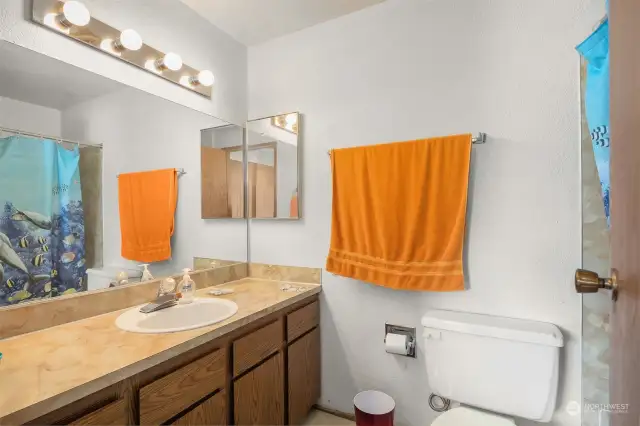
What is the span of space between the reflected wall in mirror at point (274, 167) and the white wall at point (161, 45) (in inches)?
9.7

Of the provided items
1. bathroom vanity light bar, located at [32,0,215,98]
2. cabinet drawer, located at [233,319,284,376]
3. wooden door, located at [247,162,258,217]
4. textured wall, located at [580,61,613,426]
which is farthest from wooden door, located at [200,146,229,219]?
textured wall, located at [580,61,613,426]

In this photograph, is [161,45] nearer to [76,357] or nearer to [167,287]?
[167,287]

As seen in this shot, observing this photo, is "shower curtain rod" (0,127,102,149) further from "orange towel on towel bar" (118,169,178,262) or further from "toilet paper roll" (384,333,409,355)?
"toilet paper roll" (384,333,409,355)

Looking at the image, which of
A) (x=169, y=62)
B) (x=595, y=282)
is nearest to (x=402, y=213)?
(x=595, y=282)

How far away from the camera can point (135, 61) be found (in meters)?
1.53

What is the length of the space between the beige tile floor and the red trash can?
0.67ft

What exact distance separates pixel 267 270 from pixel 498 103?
1.61m

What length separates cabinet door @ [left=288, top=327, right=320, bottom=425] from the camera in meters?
1.65

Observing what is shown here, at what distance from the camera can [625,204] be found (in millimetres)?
544

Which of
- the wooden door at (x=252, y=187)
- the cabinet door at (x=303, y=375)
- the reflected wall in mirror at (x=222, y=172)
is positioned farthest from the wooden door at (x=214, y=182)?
the cabinet door at (x=303, y=375)

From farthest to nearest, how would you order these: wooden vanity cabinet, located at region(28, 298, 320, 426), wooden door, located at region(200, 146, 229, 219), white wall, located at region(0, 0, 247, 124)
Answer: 1. wooden door, located at region(200, 146, 229, 219)
2. white wall, located at region(0, 0, 247, 124)
3. wooden vanity cabinet, located at region(28, 298, 320, 426)

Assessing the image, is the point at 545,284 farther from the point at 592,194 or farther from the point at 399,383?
the point at 399,383

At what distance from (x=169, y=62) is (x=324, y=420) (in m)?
2.16

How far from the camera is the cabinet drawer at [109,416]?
2.67 ft
